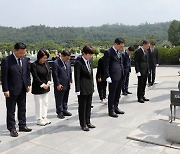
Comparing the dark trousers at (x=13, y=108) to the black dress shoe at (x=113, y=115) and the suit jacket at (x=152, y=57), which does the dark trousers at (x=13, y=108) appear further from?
the suit jacket at (x=152, y=57)

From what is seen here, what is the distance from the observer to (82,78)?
4734 mm

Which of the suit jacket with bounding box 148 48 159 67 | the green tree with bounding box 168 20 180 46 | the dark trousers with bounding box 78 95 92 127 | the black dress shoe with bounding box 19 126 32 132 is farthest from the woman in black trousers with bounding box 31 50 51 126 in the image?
the green tree with bounding box 168 20 180 46

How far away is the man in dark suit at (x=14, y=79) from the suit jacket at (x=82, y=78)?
0.91 meters

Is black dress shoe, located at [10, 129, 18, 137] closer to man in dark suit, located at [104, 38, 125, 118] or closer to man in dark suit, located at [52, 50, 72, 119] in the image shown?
man in dark suit, located at [52, 50, 72, 119]

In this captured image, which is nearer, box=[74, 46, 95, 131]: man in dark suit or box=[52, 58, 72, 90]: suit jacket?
box=[74, 46, 95, 131]: man in dark suit

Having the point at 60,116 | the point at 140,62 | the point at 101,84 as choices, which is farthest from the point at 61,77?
the point at 140,62

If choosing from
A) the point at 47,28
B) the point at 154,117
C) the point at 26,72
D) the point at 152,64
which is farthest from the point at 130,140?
the point at 47,28

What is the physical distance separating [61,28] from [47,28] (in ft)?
25.6

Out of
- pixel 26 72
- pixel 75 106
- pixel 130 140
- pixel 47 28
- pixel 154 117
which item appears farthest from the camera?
pixel 47 28

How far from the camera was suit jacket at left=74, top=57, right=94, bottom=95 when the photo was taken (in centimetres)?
464

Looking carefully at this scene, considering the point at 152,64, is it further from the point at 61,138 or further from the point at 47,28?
the point at 47,28

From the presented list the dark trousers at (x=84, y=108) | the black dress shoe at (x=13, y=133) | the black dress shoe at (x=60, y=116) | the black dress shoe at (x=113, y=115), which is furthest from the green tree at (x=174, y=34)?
the black dress shoe at (x=13, y=133)

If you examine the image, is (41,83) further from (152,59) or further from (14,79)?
(152,59)

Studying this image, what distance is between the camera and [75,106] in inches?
273
